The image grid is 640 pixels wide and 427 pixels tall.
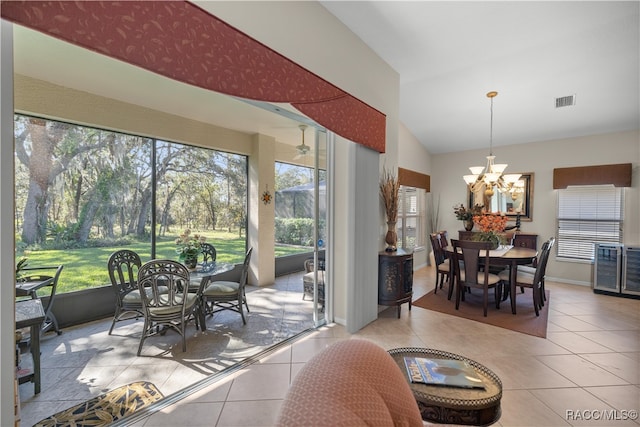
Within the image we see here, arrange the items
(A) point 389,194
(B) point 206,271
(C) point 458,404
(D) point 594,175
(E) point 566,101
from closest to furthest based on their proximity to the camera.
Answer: (C) point 458,404, (B) point 206,271, (A) point 389,194, (E) point 566,101, (D) point 594,175

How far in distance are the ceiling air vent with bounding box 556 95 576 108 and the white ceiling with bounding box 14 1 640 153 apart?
75 millimetres

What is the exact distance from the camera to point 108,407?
187 centimetres

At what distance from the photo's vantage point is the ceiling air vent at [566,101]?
4145 mm

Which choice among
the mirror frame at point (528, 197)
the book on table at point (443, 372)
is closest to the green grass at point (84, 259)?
the book on table at point (443, 372)

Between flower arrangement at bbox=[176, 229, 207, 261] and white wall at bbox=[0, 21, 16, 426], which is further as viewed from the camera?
flower arrangement at bbox=[176, 229, 207, 261]

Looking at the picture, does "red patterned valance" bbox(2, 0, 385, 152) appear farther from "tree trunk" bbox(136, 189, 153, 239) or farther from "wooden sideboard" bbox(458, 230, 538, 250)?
"wooden sideboard" bbox(458, 230, 538, 250)

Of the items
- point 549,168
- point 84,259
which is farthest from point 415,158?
point 84,259

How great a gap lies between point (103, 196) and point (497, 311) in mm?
5535

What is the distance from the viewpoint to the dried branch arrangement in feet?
11.6

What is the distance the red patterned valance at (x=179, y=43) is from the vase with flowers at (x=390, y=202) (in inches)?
61.4

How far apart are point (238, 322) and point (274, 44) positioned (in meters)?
3.03

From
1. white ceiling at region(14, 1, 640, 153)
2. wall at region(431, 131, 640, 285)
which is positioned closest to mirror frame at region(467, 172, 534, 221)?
wall at region(431, 131, 640, 285)

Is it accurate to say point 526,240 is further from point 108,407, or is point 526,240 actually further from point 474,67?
point 108,407

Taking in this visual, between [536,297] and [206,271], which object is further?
[536,297]
